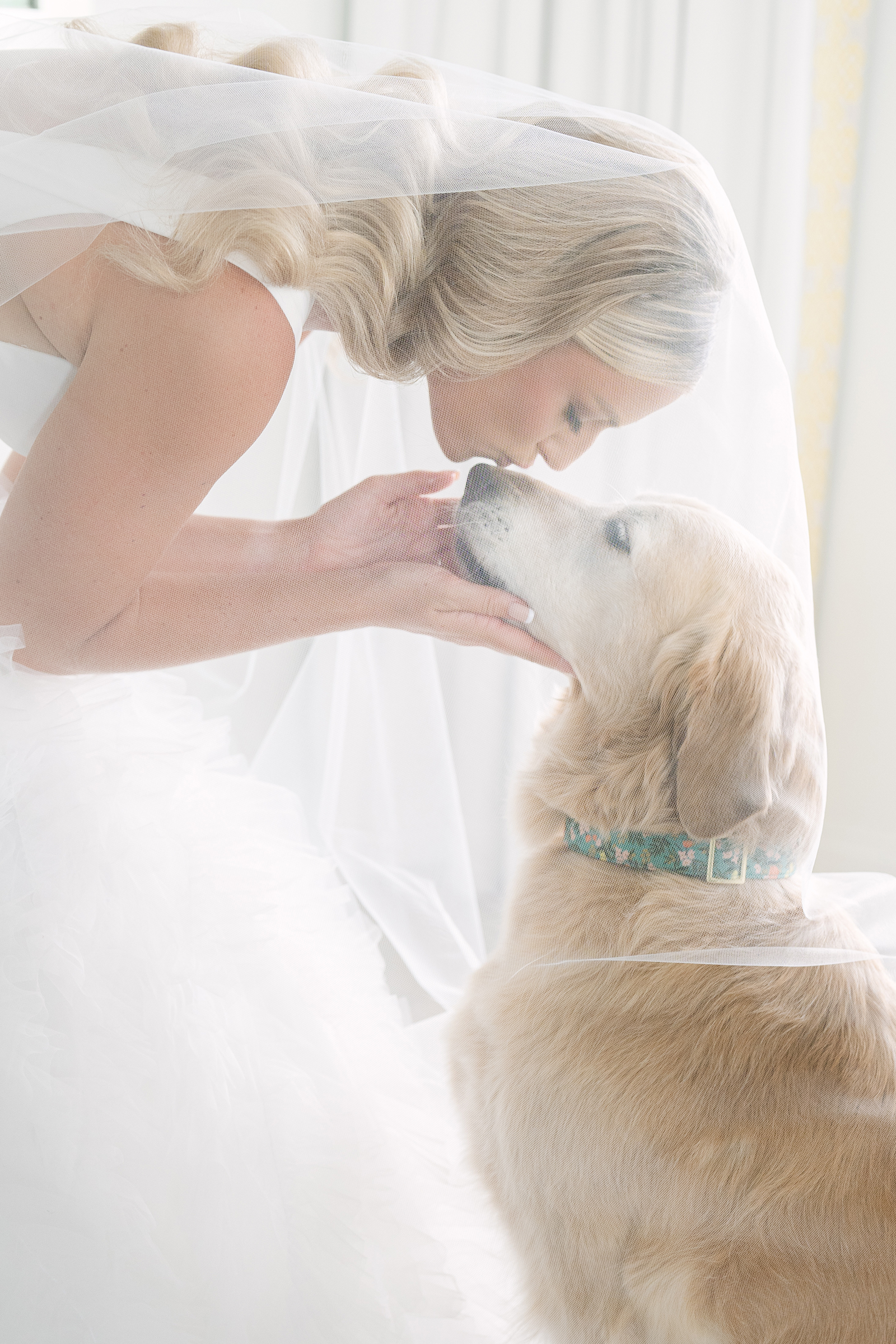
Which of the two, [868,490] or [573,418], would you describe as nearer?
[573,418]

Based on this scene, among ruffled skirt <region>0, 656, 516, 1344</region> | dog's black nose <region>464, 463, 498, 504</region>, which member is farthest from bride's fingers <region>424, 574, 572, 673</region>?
ruffled skirt <region>0, 656, 516, 1344</region>

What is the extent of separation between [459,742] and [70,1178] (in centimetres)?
75

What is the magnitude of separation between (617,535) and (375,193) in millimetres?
467

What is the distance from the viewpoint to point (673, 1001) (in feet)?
3.34

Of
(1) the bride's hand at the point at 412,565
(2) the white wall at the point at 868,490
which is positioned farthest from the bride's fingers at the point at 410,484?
(2) the white wall at the point at 868,490

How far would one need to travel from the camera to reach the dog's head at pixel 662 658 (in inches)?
40.8

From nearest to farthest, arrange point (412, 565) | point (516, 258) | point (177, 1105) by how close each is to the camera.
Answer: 1. point (177, 1105)
2. point (516, 258)
3. point (412, 565)

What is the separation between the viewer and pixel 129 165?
0.99 m

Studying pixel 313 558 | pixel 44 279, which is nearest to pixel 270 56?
pixel 44 279

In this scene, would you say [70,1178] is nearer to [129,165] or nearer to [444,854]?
[444,854]

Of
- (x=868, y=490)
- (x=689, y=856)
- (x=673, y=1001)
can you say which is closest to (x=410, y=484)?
(x=689, y=856)

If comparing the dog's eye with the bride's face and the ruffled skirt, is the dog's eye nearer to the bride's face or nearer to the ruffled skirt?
the bride's face

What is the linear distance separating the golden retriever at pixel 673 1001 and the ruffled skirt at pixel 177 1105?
13 centimetres

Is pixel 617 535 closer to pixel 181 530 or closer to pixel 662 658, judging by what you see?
pixel 662 658
